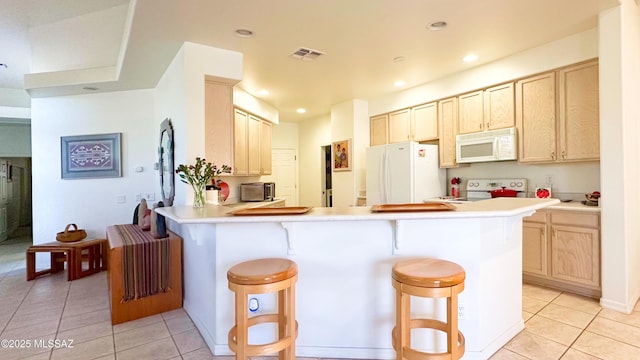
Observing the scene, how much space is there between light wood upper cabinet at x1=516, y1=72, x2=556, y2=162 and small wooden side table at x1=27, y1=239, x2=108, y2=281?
520cm

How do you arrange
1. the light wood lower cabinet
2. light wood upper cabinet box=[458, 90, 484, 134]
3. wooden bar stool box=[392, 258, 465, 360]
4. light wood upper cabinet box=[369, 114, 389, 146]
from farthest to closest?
light wood upper cabinet box=[369, 114, 389, 146], light wood upper cabinet box=[458, 90, 484, 134], the light wood lower cabinet, wooden bar stool box=[392, 258, 465, 360]

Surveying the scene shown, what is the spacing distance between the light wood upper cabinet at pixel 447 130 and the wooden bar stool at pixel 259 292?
3194 millimetres

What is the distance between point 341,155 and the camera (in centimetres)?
548

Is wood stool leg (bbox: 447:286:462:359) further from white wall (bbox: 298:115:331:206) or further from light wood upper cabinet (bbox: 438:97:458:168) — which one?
white wall (bbox: 298:115:331:206)

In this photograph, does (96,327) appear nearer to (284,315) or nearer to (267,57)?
(284,315)

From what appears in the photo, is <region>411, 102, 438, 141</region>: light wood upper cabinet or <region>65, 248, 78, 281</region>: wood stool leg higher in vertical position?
<region>411, 102, 438, 141</region>: light wood upper cabinet

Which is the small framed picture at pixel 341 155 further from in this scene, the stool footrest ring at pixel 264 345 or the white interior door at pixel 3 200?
the white interior door at pixel 3 200

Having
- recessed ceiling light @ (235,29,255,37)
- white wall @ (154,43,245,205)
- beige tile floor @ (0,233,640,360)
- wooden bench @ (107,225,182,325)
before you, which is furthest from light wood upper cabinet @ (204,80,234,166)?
beige tile floor @ (0,233,640,360)

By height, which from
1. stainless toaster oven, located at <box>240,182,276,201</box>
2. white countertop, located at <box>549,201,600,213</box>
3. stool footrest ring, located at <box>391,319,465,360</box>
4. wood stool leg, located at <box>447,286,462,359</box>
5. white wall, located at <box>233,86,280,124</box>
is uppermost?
white wall, located at <box>233,86,280,124</box>

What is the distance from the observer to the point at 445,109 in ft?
14.0

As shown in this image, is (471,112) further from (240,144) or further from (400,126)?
(240,144)

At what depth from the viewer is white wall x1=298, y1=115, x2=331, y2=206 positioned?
6.60 meters

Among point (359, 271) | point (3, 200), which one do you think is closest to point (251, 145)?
point (359, 271)

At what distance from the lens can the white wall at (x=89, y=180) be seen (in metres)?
4.30
